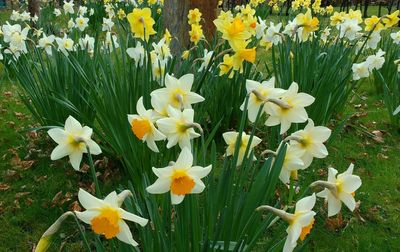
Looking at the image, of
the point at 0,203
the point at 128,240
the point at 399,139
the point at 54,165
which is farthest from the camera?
the point at 399,139

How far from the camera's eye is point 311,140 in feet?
4.47

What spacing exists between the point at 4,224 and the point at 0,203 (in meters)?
0.21

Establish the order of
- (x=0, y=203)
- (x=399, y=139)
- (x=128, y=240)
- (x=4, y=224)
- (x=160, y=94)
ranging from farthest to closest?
1. (x=399, y=139)
2. (x=0, y=203)
3. (x=4, y=224)
4. (x=160, y=94)
5. (x=128, y=240)

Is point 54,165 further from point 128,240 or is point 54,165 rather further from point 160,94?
point 128,240

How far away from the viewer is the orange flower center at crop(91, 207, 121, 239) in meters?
1.04

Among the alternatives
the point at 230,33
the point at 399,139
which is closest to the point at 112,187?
the point at 230,33

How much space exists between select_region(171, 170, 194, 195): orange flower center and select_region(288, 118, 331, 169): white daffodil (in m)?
0.39

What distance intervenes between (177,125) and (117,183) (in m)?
1.58

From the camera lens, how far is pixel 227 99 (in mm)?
3322

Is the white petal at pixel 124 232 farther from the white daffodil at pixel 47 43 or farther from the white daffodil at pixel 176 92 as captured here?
the white daffodil at pixel 47 43

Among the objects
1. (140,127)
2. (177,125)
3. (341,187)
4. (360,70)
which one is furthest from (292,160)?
(360,70)

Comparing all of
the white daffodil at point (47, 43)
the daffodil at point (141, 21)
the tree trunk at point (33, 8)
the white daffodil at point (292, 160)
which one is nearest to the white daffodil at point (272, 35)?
the daffodil at point (141, 21)

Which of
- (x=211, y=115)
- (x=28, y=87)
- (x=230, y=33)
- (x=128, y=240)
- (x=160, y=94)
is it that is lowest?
(x=211, y=115)

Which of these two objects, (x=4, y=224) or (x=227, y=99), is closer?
(x=4, y=224)
